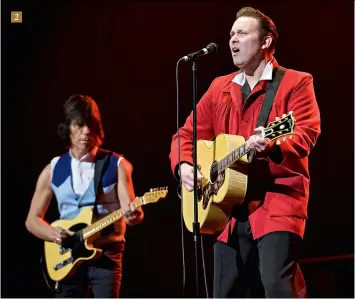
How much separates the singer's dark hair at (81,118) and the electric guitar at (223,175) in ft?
4.47

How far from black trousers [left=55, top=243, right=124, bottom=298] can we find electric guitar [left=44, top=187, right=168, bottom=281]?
0.17 ft

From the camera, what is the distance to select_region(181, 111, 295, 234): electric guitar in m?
3.07

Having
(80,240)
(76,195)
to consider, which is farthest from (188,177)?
(80,240)

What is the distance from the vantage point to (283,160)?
122 inches

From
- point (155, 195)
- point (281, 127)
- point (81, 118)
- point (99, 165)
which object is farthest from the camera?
point (81, 118)

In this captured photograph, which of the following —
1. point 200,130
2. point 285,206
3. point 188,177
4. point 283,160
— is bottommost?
point 285,206

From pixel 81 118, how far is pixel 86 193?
1.92 ft

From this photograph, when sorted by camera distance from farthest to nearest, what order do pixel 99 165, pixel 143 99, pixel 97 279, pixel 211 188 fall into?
pixel 143 99 → pixel 99 165 → pixel 97 279 → pixel 211 188

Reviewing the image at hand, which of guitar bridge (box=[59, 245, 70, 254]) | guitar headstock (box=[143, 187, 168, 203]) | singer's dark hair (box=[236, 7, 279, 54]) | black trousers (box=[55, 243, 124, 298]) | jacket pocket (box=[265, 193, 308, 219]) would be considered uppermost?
singer's dark hair (box=[236, 7, 279, 54])

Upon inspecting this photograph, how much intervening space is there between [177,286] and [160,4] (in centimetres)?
251

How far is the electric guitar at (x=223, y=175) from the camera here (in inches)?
121

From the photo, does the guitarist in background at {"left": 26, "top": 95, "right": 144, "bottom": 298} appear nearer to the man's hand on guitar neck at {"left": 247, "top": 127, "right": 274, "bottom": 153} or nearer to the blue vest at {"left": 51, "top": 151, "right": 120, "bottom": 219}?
the blue vest at {"left": 51, "top": 151, "right": 120, "bottom": 219}

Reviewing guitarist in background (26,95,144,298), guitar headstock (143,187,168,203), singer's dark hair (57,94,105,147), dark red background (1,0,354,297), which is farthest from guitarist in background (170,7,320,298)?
dark red background (1,0,354,297)

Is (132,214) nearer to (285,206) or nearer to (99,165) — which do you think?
(99,165)
